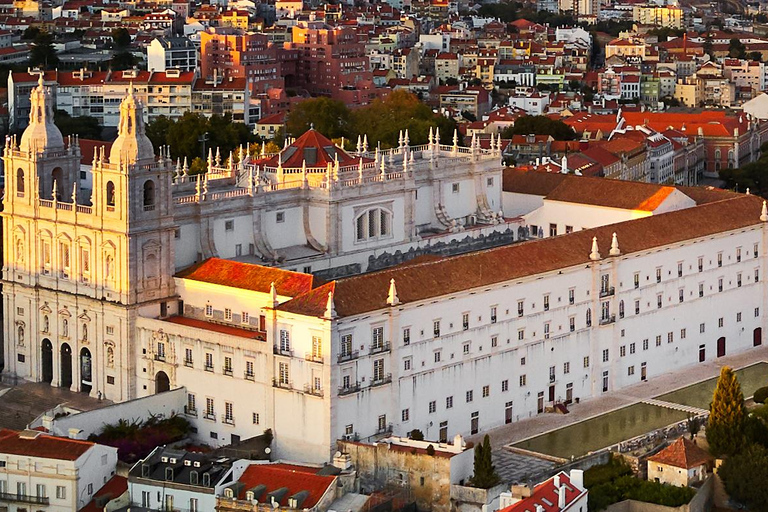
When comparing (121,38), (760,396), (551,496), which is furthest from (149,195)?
(121,38)

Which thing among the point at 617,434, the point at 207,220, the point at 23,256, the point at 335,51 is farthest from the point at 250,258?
the point at 335,51

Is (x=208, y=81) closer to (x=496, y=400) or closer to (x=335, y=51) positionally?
(x=335, y=51)

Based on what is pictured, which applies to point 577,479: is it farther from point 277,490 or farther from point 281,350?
point 281,350

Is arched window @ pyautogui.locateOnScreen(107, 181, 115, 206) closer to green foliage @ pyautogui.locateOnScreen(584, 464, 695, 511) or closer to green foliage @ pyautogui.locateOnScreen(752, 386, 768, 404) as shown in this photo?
green foliage @ pyautogui.locateOnScreen(584, 464, 695, 511)

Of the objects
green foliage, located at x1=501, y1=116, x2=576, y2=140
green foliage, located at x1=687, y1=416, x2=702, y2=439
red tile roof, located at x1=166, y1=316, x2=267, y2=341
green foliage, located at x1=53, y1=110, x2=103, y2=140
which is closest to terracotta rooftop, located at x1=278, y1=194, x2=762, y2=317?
red tile roof, located at x1=166, y1=316, x2=267, y2=341

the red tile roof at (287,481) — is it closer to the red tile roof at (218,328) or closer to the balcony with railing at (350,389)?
the balcony with railing at (350,389)

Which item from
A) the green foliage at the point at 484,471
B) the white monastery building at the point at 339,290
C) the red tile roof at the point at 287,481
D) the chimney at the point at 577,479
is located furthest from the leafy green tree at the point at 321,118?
the chimney at the point at 577,479

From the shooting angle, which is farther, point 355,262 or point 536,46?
point 536,46
